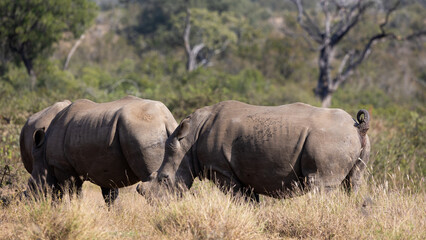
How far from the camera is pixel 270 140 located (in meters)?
6.39

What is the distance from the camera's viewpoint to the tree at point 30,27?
25.9 metres

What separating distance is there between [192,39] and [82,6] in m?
21.0

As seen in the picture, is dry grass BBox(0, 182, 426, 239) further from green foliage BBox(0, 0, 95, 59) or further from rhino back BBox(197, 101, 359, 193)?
green foliage BBox(0, 0, 95, 59)

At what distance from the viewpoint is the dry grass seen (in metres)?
5.40

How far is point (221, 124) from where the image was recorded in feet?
22.0

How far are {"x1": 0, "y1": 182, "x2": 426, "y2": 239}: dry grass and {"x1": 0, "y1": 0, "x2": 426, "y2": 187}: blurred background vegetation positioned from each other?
836 millimetres

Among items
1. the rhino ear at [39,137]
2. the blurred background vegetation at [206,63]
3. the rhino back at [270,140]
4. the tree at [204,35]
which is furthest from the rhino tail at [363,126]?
the tree at [204,35]

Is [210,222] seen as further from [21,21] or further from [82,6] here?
[82,6]

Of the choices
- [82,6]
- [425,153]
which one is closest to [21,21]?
[82,6]

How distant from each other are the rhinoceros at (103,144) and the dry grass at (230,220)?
651 millimetres

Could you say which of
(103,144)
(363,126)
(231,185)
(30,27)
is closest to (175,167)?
(231,185)

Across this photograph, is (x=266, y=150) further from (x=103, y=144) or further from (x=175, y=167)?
(x=103, y=144)

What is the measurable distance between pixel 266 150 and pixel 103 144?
199 cm

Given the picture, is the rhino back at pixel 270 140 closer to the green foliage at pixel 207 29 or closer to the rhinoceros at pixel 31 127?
the rhinoceros at pixel 31 127
